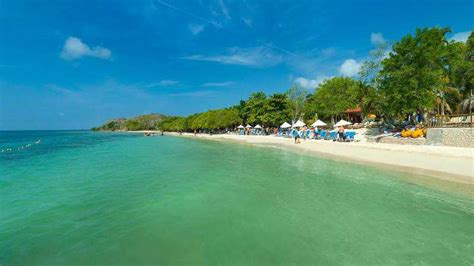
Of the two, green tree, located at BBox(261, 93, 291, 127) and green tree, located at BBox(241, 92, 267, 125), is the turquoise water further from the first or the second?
green tree, located at BBox(241, 92, 267, 125)

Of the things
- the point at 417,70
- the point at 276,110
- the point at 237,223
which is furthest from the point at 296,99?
the point at 237,223

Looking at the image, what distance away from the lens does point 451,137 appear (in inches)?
667

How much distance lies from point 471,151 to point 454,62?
40.3 feet

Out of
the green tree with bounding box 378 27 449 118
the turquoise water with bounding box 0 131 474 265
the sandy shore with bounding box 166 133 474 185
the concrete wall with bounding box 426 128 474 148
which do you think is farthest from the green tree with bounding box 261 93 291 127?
the turquoise water with bounding box 0 131 474 265

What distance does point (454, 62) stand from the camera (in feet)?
73.5

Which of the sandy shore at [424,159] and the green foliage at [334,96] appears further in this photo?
the green foliage at [334,96]

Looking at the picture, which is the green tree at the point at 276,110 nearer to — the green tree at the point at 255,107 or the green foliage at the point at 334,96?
the green tree at the point at 255,107

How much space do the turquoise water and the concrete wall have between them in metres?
8.26

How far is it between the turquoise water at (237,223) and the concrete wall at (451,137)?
826 centimetres

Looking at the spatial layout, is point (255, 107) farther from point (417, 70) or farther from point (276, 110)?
point (417, 70)

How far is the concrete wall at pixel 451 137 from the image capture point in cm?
1609

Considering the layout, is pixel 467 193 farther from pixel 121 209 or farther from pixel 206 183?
pixel 121 209

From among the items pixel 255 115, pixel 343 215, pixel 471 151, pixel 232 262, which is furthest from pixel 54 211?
pixel 255 115

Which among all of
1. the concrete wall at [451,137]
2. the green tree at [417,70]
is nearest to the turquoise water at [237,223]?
the concrete wall at [451,137]
